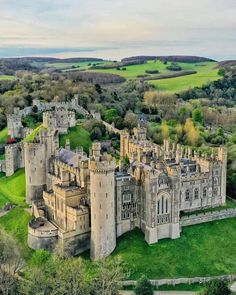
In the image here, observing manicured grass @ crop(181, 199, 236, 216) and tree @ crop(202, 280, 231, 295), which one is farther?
manicured grass @ crop(181, 199, 236, 216)

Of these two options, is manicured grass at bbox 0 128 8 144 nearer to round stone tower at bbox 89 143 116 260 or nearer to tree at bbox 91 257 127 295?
round stone tower at bbox 89 143 116 260

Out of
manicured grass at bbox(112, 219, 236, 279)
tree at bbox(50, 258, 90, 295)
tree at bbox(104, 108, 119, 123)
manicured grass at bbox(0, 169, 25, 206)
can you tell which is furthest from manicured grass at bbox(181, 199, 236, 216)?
tree at bbox(104, 108, 119, 123)

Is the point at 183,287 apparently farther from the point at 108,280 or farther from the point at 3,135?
the point at 3,135

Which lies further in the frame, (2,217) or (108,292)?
(2,217)

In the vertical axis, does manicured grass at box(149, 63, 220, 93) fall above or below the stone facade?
above

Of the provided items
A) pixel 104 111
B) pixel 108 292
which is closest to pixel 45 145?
pixel 108 292

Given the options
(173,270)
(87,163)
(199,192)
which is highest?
(87,163)

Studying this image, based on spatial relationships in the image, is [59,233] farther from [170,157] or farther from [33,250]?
[170,157]

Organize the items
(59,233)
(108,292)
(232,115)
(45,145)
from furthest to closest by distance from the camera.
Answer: (232,115), (45,145), (59,233), (108,292)
